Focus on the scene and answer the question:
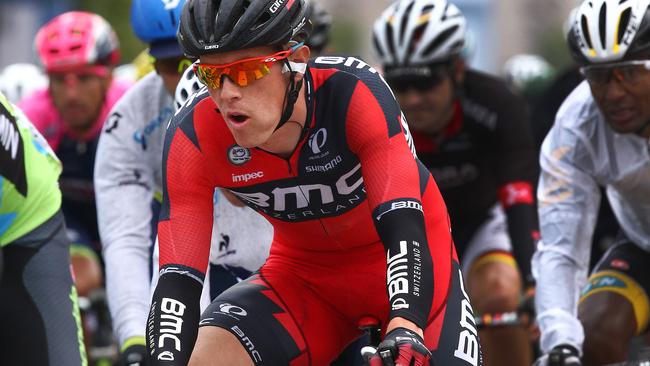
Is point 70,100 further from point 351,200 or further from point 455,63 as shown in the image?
point 351,200

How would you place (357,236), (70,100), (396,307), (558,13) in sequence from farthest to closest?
1. (558,13)
2. (70,100)
3. (357,236)
4. (396,307)

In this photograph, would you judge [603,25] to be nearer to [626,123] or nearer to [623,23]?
[623,23]

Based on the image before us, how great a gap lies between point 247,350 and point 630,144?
2304 millimetres

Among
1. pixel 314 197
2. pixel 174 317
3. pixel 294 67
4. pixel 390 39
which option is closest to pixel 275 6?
pixel 294 67

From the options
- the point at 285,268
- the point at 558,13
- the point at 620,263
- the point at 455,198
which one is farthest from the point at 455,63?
the point at 558,13

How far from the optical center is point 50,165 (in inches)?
229

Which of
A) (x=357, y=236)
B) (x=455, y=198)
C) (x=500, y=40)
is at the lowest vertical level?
(x=500, y=40)

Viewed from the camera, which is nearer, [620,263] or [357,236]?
[357,236]

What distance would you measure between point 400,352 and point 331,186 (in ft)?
3.55

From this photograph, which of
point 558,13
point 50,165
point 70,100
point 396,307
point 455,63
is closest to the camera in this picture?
point 396,307

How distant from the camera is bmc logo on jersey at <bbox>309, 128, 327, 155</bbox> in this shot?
16.6ft

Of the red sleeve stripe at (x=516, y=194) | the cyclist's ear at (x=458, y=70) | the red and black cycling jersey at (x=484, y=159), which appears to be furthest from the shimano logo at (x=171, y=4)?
the red sleeve stripe at (x=516, y=194)

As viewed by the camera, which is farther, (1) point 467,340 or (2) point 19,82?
(2) point 19,82

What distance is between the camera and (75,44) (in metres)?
10.4
